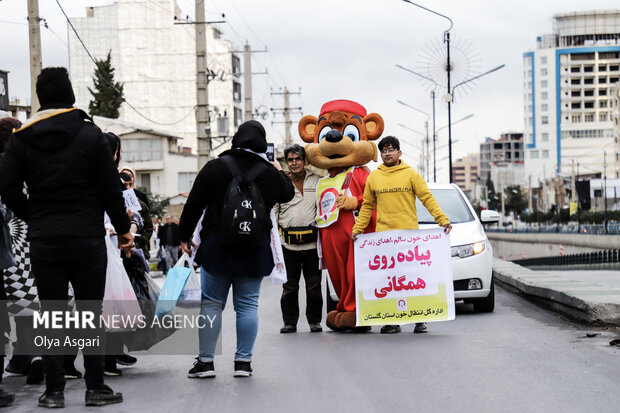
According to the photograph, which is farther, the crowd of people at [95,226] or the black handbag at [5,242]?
the black handbag at [5,242]

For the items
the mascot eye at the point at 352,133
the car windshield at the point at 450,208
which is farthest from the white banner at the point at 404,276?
the car windshield at the point at 450,208

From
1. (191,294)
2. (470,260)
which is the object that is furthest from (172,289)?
(470,260)

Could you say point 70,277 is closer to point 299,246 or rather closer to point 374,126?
point 299,246

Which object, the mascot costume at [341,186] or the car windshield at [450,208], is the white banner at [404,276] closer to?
the mascot costume at [341,186]

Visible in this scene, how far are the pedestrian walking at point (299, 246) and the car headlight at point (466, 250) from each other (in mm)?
2243

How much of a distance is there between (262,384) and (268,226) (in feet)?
3.67

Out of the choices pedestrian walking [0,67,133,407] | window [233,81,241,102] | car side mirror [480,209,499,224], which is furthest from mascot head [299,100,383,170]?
window [233,81,241,102]

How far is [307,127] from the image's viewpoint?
11547mm

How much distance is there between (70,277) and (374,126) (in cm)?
592

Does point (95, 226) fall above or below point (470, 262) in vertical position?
above

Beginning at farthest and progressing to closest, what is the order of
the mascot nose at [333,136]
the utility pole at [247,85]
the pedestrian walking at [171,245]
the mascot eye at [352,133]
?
the utility pole at [247,85] < the pedestrian walking at [171,245] < the mascot eye at [352,133] < the mascot nose at [333,136]

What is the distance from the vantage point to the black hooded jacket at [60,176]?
5.81 meters

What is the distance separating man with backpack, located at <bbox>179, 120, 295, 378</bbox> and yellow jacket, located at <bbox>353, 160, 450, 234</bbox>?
9.83ft

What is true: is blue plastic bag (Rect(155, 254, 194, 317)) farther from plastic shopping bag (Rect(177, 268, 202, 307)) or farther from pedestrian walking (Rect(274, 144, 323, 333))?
pedestrian walking (Rect(274, 144, 323, 333))
